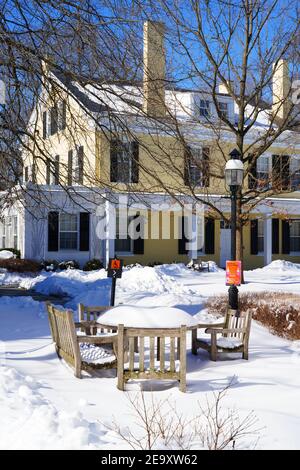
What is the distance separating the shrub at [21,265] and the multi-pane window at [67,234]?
204cm

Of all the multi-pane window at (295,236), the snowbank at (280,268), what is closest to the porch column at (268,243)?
the snowbank at (280,268)

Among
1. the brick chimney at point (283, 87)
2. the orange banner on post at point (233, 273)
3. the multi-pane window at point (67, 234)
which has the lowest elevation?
the orange banner on post at point (233, 273)

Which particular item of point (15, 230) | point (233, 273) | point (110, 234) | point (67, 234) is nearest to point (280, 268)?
point (110, 234)

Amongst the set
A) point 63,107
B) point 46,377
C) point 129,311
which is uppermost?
point 63,107

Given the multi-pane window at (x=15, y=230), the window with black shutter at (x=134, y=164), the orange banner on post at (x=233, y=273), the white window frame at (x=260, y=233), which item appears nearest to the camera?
the window with black shutter at (x=134, y=164)

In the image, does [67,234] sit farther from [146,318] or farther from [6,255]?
[146,318]

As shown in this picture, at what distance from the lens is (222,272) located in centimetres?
2480

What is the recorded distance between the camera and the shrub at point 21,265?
2355 centimetres

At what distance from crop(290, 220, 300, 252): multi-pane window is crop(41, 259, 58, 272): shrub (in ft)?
41.6

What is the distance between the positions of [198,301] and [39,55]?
9.34 m

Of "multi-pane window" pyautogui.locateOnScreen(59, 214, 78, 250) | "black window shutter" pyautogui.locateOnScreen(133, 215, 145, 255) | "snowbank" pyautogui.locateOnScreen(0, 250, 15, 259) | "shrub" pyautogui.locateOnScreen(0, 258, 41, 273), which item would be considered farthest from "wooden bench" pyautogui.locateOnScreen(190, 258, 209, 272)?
"snowbank" pyautogui.locateOnScreen(0, 250, 15, 259)

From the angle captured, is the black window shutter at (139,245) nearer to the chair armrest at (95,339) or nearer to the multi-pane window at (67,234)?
the multi-pane window at (67,234)

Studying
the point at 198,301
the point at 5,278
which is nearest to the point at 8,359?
the point at 198,301
